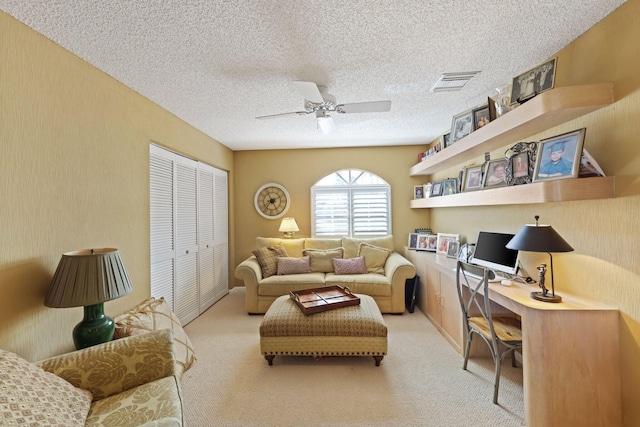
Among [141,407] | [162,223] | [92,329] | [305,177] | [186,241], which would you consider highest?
[305,177]

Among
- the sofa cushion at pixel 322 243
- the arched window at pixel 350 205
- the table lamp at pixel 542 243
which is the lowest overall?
the sofa cushion at pixel 322 243

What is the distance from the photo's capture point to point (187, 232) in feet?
11.3

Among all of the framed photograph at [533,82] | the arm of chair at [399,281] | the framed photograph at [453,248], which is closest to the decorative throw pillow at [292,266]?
the arm of chair at [399,281]

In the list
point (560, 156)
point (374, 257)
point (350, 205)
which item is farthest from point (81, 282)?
point (350, 205)

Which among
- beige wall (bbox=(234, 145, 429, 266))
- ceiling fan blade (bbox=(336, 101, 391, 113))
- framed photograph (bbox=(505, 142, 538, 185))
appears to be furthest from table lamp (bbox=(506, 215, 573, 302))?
beige wall (bbox=(234, 145, 429, 266))

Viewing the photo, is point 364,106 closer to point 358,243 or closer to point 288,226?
point 358,243

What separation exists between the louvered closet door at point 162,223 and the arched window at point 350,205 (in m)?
2.32

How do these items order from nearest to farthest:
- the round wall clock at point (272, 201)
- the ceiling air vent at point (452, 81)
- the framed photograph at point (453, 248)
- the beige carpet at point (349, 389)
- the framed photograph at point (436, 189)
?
1. the beige carpet at point (349, 389)
2. the ceiling air vent at point (452, 81)
3. the framed photograph at point (453, 248)
4. the framed photograph at point (436, 189)
5. the round wall clock at point (272, 201)

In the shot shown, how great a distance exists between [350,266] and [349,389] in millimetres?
1919

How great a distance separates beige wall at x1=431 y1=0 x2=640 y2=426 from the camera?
1.46m

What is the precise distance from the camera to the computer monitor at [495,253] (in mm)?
2373

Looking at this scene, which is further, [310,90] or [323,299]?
[323,299]

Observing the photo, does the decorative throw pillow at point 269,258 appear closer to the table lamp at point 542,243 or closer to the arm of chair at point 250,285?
the arm of chair at point 250,285

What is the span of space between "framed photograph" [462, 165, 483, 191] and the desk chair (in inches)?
40.2
